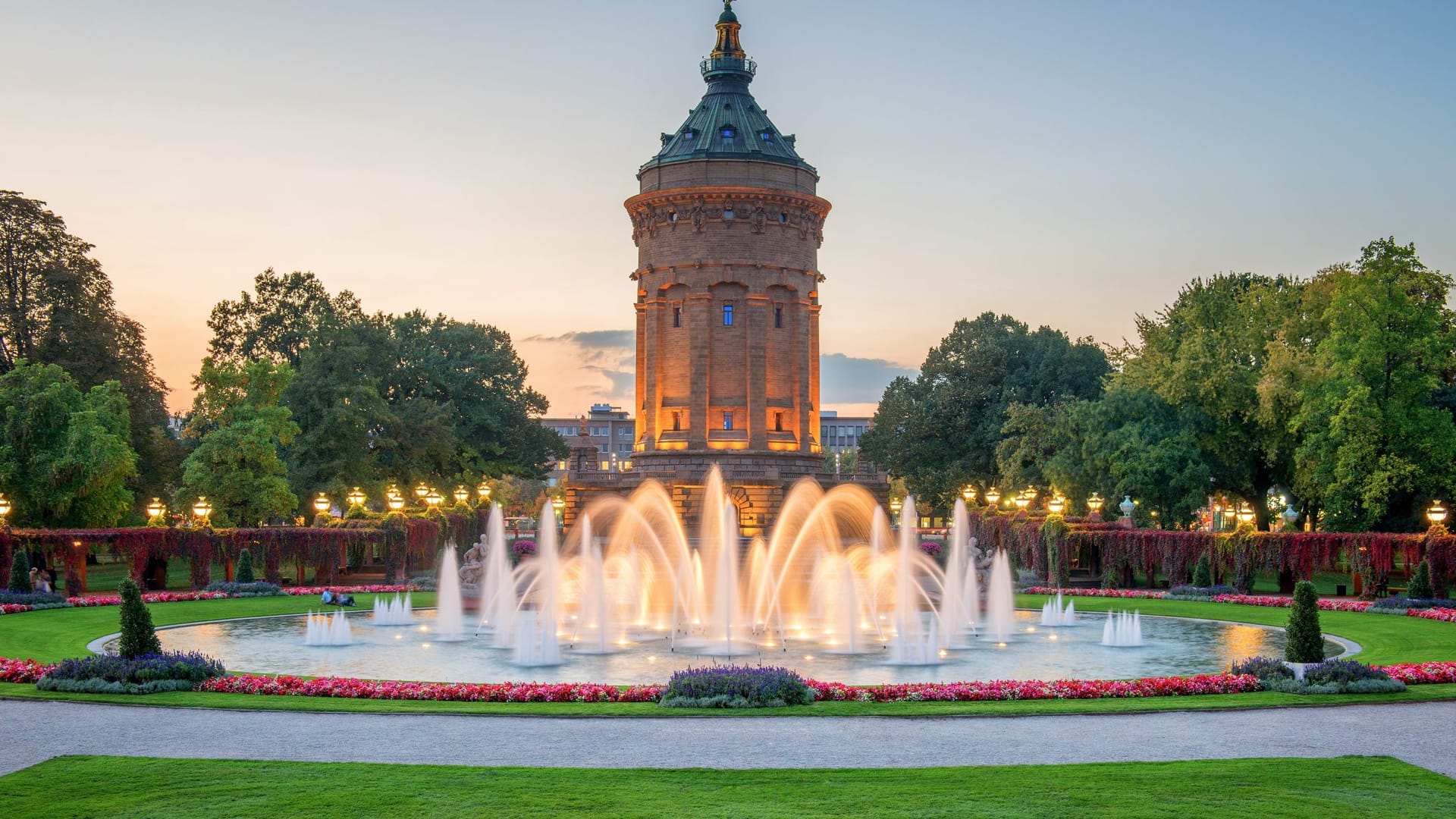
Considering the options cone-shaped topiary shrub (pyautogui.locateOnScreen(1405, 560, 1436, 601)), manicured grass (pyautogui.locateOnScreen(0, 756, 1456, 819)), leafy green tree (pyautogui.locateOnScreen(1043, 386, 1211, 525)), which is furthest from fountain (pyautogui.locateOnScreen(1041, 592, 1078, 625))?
leafy green tree (pyautogui.locateOnScreen(1043, 386, 1211, 525))

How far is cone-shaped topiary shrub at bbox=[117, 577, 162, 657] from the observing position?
21641 mm

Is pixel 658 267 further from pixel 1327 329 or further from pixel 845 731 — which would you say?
pixel 845 731

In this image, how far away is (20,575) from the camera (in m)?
39.8

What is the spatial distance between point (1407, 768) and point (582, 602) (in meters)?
21.3

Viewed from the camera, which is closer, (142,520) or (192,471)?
(192,471)

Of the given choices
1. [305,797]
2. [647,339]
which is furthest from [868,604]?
[647,339]

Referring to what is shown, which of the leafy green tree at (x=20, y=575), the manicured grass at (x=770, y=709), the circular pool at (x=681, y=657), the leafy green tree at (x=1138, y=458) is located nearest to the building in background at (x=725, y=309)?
the leafy green tree at (x=1138, y=458)

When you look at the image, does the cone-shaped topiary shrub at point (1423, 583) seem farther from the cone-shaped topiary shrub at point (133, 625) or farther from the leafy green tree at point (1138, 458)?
the cone-shaped topiary shrub at point (133, 625)

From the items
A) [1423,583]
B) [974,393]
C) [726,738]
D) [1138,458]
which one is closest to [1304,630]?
[726,738]

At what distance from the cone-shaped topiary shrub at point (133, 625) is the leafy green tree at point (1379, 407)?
40025mm

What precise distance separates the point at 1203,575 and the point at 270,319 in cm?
5079

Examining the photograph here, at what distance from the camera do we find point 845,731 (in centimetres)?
1800

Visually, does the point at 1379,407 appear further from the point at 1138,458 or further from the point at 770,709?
the point at 770,709

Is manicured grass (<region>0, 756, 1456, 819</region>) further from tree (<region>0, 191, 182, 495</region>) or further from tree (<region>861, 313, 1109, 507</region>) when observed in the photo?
tree (<region>861, 313, 1109, 507</region>)
